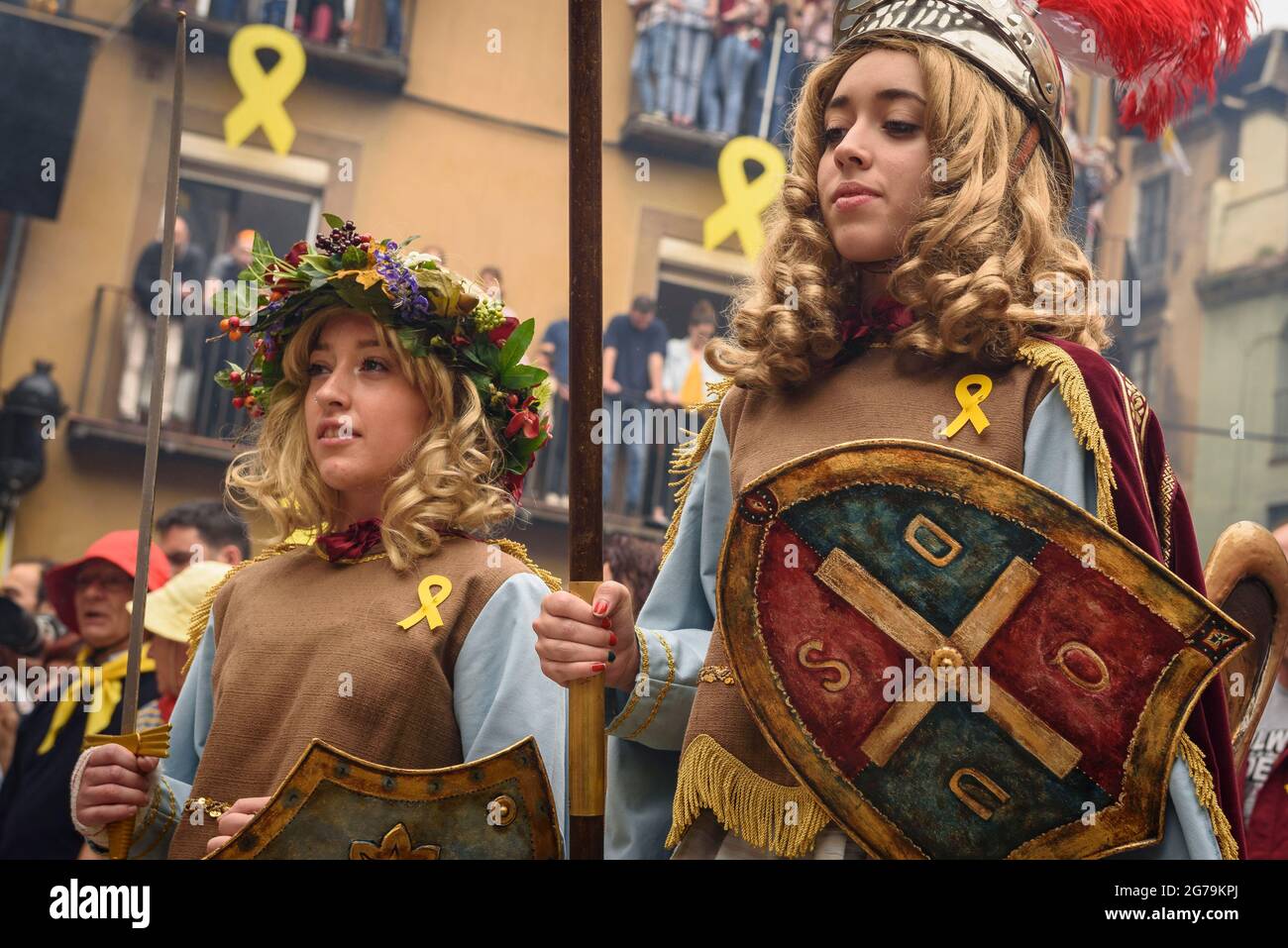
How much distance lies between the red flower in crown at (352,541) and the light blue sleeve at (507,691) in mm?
290

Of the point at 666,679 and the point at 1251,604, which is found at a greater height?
the point at 1251,604

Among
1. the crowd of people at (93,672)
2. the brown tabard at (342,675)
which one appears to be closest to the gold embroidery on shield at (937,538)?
the brown tabard at (342,675)

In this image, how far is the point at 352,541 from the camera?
296cm

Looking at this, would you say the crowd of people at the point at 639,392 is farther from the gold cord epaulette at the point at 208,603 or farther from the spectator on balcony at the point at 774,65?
the gold cord epaulette at the point at 208,603

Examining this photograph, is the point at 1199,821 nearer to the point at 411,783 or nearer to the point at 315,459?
the point at 411,783

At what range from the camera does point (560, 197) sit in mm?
12602

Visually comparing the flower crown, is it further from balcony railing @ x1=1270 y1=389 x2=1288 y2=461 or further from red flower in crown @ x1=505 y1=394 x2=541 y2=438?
balcony railing @ x1=1270 y1=389 x2=1288 y2=461

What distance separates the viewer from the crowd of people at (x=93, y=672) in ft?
14.3

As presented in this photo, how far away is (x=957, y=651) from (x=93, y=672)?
135 inches

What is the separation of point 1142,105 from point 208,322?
32.5 feet

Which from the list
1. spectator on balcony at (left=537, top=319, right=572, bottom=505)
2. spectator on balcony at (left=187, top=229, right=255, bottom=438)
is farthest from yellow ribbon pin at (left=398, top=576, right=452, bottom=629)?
spectator on balcony at (left=187, top=229, right=255, bottom=438)

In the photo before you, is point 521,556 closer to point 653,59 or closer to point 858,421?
point 858,421

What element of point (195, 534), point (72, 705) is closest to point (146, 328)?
point (195, 534)
